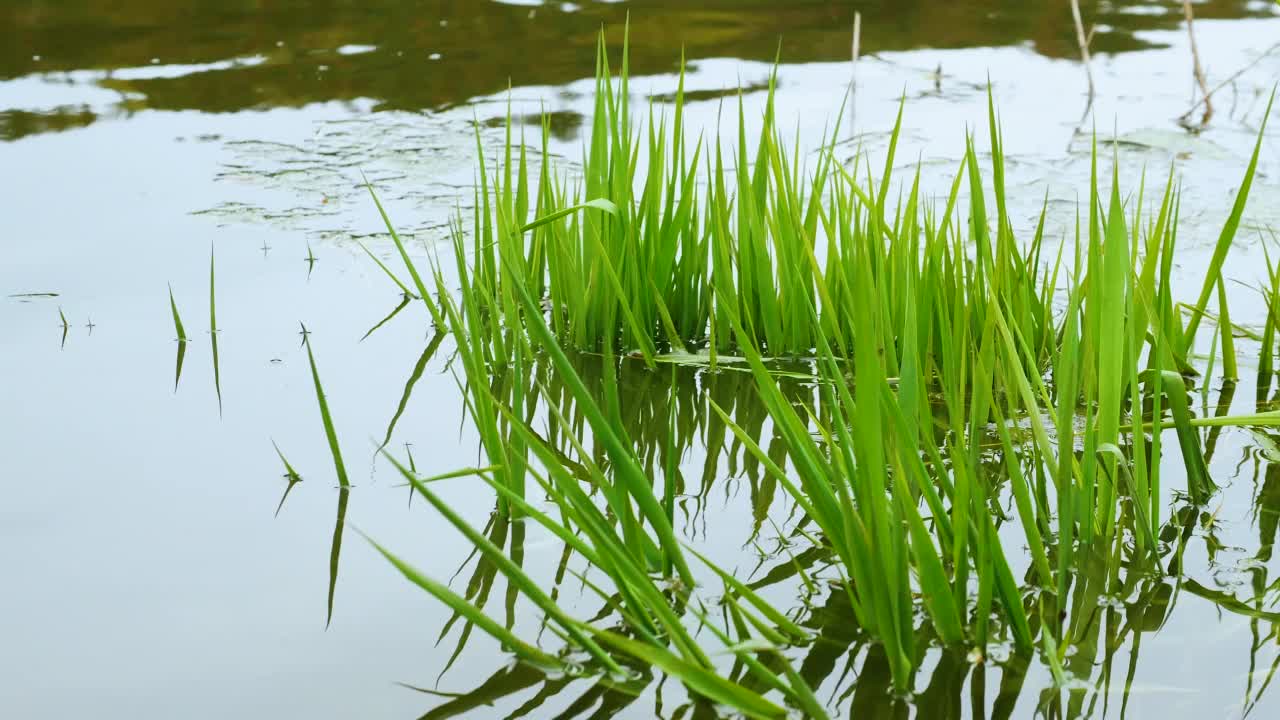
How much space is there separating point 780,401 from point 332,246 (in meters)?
1.92

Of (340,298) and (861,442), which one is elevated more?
(861,442)

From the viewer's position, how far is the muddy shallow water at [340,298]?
4.10 ft

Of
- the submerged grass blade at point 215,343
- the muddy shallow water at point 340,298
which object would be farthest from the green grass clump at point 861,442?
the submerged grass blade at point 215,343

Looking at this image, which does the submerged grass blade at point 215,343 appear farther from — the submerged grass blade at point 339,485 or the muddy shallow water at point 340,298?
the submerged grass blade at point 339,485

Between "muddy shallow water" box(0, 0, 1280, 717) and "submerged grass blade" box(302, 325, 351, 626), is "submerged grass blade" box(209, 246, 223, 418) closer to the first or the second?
"muddy shallow water" box(0, 0, 1280, 717)

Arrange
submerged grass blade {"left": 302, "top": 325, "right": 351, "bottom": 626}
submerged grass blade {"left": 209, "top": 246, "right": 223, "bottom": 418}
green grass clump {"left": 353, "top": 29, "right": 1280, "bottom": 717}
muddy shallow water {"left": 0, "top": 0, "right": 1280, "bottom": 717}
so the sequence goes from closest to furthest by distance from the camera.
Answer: green grass clump {"left": 353, "top": 29, "right": 1280, "bottom": 717}
muddy shallow water {"left": 0, "top": 0, "right": 1280, "bottom": 717}
submerged grass blade {"left": 302, "top": 325, "right": 351, "bottom": 626}
submerged grass blade {"left": 209, "top": 246, "right": 223, "bottom": 418}

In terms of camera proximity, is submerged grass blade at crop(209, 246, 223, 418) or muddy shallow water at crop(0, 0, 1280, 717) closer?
muddy shallow water at crop(0, 0, 1280, 717)

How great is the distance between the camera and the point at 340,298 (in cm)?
253

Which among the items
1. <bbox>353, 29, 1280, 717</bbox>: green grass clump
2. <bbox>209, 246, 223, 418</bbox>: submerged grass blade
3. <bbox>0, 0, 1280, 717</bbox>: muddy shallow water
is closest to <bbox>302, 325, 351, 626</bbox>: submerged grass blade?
<bbox>0, 0, 1280, 717</bbox>: muddy shallow water

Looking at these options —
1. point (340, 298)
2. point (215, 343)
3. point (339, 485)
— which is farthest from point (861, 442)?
point (340, 298)

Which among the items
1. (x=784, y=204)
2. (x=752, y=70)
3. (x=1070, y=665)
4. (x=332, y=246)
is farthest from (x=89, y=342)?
(x=752, y=70)

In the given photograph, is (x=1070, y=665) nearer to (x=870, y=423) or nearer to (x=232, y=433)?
(x=870, y=423)

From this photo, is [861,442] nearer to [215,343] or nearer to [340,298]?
[215,343]

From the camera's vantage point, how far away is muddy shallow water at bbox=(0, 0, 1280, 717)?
49.2 inches
